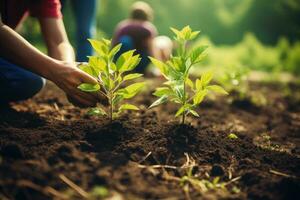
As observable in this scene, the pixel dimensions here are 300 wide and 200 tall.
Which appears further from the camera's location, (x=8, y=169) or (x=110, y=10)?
(x=110, y=10)

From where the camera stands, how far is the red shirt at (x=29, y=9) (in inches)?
113

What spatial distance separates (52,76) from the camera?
7.22ft

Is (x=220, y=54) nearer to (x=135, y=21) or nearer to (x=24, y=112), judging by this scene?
(x=135, y=21)

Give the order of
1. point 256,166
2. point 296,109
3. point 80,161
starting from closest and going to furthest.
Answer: point 80,161, point 256,166, point 296,109

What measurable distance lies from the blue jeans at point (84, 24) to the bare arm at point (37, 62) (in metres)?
2.10

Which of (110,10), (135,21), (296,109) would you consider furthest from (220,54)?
(110,10)

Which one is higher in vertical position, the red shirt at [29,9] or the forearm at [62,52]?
the red shirt at [29,9]

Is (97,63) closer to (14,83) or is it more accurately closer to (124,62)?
(124,62)

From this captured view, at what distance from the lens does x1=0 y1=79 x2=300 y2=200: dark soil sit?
1.60 meters

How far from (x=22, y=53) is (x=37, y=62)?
10 centimetres

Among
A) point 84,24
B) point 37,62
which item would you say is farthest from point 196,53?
point 84,24

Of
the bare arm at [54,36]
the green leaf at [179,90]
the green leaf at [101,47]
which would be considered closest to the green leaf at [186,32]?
the green leaf at [179,90]

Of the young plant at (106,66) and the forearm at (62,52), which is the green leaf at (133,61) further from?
the forearm at (62,52)

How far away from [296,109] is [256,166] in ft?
10.1
